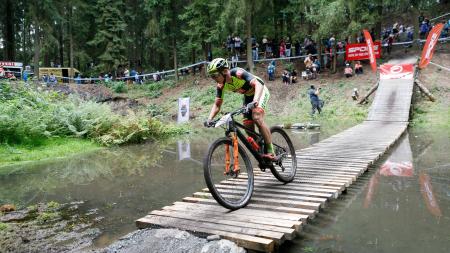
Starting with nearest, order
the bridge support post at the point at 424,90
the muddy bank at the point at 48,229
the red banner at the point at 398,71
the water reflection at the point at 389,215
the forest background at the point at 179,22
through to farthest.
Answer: the water reflection at the point at 389,215
the muddy bank at the point at 48,229
the bridge support post at the point at 424,90
the red banner at the point at 398,71
the forest background at the point at 179,22

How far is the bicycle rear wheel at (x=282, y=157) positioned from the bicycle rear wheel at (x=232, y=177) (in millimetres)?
661

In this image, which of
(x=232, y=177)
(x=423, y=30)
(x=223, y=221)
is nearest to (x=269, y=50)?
(x=423, y=30)

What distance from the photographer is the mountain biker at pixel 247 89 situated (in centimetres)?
583

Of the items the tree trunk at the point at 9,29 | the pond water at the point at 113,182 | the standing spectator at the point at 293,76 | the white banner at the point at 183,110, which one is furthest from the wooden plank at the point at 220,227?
the tree trunk at the point at 9,29

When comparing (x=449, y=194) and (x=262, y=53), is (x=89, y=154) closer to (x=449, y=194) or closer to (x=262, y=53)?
(x=449, y=194)

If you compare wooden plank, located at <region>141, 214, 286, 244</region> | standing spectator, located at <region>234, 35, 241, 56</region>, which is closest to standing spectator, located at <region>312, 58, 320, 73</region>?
standing spectator, located at <region>234, 35, 241, 56</region>

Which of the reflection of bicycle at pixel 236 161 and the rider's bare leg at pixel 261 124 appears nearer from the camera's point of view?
the reflection of bicycle at pixel 236 161

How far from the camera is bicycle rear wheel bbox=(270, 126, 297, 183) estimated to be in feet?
22.0

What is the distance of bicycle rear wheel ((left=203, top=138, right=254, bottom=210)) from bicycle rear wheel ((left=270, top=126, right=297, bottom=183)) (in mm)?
661

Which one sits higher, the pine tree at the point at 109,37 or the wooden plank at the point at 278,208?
the pine tree at the point at 109,37

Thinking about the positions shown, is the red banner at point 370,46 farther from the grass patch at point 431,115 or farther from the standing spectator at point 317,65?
the grass patch at point 431,115

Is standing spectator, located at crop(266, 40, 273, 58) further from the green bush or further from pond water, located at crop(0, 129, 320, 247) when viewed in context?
pond water, located at crop(0, 129, 320, 247)

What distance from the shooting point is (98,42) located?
122 ft

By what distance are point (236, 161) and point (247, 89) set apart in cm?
137
